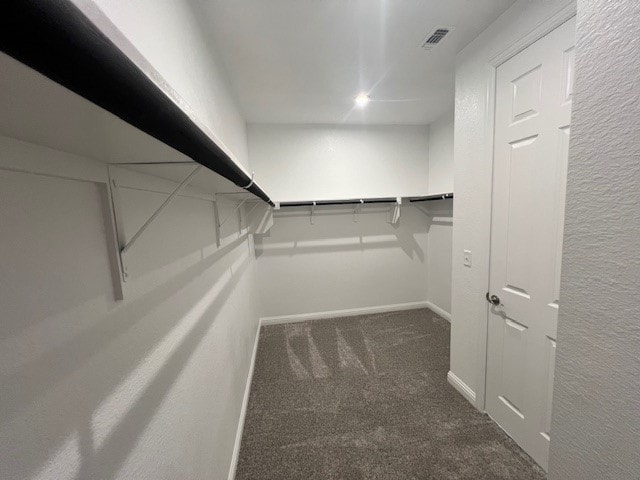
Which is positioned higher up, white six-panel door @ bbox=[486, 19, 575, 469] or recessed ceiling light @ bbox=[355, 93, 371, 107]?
recessed ceiling light @ bbox=[355, 93, 371, 107]

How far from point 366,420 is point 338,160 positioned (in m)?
2.58

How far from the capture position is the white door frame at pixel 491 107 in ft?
3.79

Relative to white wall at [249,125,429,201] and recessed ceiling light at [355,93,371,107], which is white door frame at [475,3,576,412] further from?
white wall at [249,125,429,201]

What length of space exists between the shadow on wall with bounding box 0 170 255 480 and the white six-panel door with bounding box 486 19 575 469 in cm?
169

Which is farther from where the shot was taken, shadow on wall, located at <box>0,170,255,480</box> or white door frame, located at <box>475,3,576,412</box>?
white door frame, located at <box>475,3,576,412</box>

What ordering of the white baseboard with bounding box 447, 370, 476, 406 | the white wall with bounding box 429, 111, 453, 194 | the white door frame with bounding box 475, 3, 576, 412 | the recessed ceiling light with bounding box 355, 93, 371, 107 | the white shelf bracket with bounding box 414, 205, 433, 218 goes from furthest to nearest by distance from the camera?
the white shelf bracket with bounding box 414, 205, 433, 218
the white wall with bounding box 429, 111, 453, 194
the recessed ceiling light with bounding box 355, 93, 371, 107
the white baseboard with bounding box 447, 370, 476, 406
the white door frame with bounding box 475, 3, 576, 412

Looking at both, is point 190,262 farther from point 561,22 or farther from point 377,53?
point 561,22

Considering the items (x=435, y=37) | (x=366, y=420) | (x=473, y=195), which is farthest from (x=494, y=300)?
(x=435, y=37)

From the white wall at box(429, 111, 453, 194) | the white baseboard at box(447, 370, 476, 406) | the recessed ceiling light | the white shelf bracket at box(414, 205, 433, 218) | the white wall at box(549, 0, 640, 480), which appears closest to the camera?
the white wall at box(549, 0, 640, 480)

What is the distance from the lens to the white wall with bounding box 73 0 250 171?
348 mm

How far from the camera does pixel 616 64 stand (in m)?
0.64

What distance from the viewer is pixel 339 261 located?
3217 mm

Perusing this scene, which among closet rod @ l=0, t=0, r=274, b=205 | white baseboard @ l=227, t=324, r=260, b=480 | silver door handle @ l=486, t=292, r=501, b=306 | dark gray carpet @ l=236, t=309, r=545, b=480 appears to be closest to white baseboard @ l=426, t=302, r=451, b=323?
dark gray carpet @ l=236, t=309, r=545, b=480

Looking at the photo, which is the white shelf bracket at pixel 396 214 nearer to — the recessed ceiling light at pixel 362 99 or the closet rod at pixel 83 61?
the recessed ceiling light at pixel 362 99
